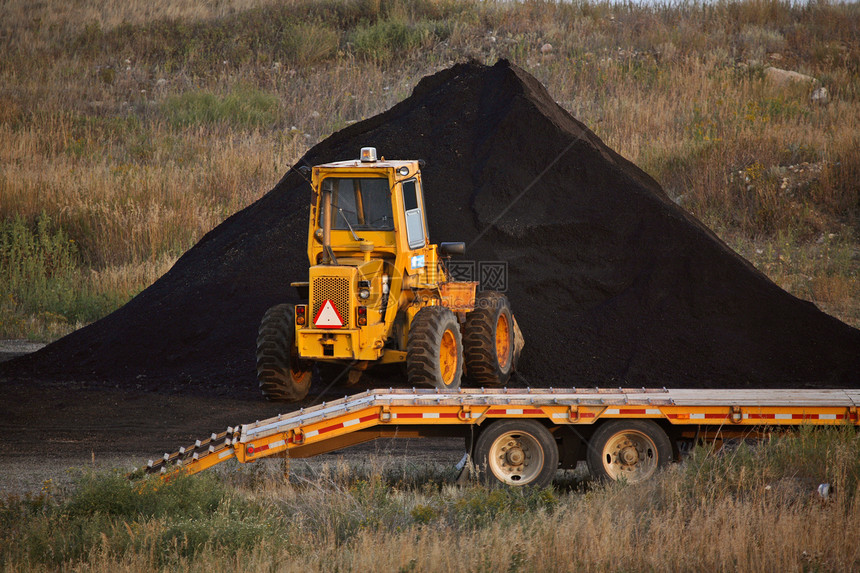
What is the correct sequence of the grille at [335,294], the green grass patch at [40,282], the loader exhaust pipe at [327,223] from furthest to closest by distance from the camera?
the green grass patch at [40,282] → the loader exhaust pipe at [327,223] → the grille at [335,294]

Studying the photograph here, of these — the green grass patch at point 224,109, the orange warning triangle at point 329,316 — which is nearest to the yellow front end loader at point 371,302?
the orange warning triangle at point 329,316

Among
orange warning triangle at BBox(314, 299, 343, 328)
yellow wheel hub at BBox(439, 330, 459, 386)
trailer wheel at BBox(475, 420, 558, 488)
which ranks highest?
orange warning triangle at BBox(314, 299, 343, 328)

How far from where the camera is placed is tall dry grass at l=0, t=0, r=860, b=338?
60.4 ft

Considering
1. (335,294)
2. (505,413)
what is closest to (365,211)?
(335,294)

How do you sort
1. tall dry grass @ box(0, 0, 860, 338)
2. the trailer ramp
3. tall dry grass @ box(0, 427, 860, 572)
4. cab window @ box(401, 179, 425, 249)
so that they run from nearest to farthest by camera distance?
tall dry grass @ box(0, 427, 860, 572), the trailer ramp, cab window @ box(401, 179, 425, 249), tall dry grass @ box(0, 0, 860, 338)

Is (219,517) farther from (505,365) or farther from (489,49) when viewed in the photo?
(489,49)

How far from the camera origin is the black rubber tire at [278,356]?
9500mm

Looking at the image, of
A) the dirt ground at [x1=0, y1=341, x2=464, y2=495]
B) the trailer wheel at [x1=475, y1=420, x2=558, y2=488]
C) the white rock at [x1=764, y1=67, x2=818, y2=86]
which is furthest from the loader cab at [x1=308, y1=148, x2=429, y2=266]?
the white rock at [x1=764, y1=67, x2=818, y2=86]

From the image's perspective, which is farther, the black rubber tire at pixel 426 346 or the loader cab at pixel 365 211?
the loader cab at pixel 365 211

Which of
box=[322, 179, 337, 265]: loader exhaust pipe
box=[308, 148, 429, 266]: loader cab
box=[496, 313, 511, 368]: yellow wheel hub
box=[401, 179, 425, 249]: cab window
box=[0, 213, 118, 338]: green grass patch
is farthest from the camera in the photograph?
box=[0, 213, 118, 338]: green grass patch

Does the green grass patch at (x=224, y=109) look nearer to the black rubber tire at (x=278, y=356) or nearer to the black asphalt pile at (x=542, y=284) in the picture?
the black asphalt pile at (x=542, y=284)

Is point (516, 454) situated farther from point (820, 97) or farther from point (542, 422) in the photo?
point (820, 97)

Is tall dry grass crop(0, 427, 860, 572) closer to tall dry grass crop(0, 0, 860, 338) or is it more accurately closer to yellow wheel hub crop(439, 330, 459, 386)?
yellow wheel hub crop(439, 330, 459, 386)

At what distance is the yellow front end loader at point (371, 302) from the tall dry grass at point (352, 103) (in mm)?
7158
